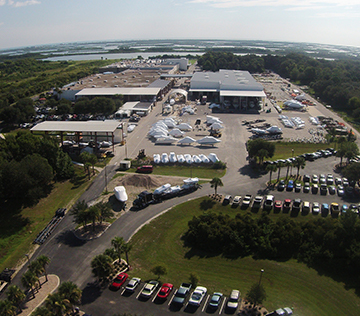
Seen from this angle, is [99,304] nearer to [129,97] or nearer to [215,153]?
[215,153]

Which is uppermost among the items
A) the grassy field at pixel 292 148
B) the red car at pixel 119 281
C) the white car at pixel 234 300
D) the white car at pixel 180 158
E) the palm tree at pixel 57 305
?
the palm tree at pixel 57 305

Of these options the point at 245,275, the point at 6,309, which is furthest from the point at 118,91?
the point at 6,309

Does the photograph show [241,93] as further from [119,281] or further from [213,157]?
[119,281]

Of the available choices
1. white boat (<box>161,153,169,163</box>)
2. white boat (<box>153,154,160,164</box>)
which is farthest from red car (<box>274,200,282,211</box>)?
white boat (<box>153,154,160,164</box>)

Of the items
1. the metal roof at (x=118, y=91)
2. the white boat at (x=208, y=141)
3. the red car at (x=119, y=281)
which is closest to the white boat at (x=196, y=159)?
the white boat at (x=208, y=141)

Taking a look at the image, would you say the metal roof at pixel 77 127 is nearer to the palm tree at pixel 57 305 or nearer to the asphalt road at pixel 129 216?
the asphalt road at pixel 129 216
